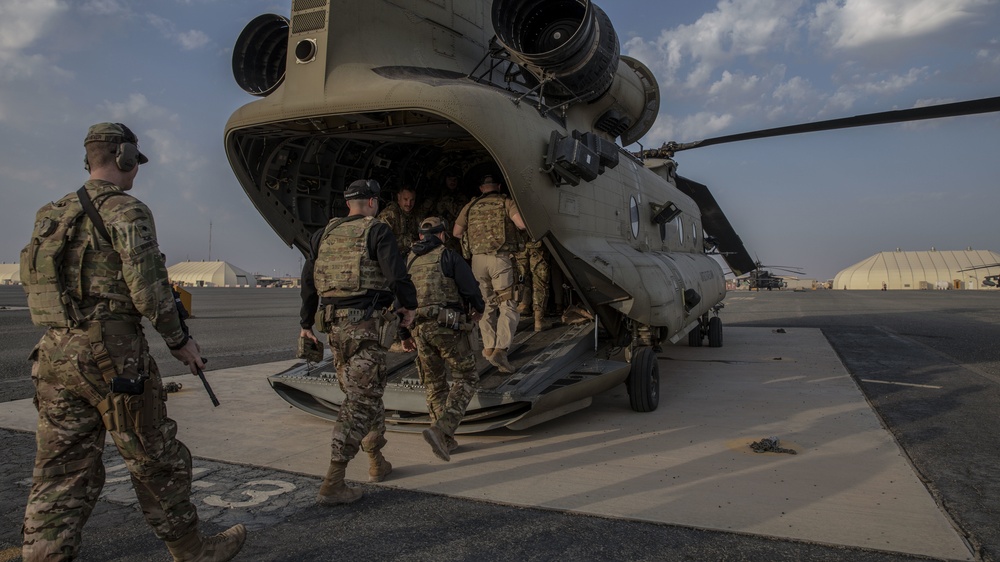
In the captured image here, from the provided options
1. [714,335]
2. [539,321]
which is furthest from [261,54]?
[714,335]

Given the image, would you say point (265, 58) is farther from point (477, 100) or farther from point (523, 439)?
point (523, 439)

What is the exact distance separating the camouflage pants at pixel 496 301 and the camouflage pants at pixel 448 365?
0.84 meters

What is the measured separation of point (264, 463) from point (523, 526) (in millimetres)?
2093

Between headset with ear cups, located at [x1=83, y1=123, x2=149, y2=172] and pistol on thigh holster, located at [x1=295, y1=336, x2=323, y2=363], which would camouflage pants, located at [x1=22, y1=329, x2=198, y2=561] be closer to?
headset with ear cups, located at [x1=83, y1=123, x2=149, y2=172]

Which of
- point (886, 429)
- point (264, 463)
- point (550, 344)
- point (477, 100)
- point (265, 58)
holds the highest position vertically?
point (265, 58)

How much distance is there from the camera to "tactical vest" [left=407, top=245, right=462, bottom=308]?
465 cm

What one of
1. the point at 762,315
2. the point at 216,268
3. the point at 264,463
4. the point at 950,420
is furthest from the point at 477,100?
the point at 216,268

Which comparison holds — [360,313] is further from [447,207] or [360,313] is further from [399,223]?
[447,207]

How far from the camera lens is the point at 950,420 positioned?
18.6 feet

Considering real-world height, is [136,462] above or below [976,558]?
above

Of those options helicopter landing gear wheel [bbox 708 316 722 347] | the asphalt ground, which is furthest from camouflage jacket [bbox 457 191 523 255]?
helicopter landing gear wheel [bbox 708 316 722 347]

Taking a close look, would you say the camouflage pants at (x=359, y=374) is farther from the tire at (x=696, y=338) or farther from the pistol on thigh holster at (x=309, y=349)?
A: the tire at (x=696, y=338)

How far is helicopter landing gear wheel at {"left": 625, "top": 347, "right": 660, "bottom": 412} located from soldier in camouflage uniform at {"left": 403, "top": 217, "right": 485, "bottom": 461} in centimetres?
183

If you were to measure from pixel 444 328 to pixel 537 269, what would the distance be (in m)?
2.18
